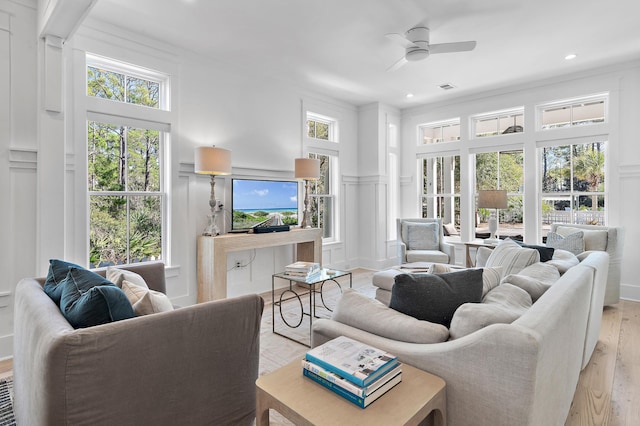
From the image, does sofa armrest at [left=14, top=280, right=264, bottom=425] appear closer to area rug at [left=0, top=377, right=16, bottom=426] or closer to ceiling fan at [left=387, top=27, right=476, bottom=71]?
area rug at [left=0, top=377, right=16, bottom=426]

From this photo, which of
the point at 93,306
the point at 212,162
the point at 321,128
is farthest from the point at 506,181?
the point at 93,306

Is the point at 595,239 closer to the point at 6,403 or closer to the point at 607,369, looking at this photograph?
the point at 607,369

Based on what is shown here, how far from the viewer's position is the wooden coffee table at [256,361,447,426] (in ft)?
3.29

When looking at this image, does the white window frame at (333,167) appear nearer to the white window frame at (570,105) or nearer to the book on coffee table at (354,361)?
the white window frame at (570,105)

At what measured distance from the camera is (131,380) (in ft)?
4.39

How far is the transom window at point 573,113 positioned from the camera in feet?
14.7

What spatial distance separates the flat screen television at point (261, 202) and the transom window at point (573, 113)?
3724 mm

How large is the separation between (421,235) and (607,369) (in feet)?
9.30

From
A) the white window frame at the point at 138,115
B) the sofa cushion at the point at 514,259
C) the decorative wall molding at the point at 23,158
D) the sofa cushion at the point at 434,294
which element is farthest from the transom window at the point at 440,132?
the decorative wall molding at the point at 23,158

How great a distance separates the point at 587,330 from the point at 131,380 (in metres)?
2.64

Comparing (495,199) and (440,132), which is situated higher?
(440,132)

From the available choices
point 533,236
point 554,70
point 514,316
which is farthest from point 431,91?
point 514,316

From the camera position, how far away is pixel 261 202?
14.2ft

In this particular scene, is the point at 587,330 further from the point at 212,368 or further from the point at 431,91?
the point at 431,91
